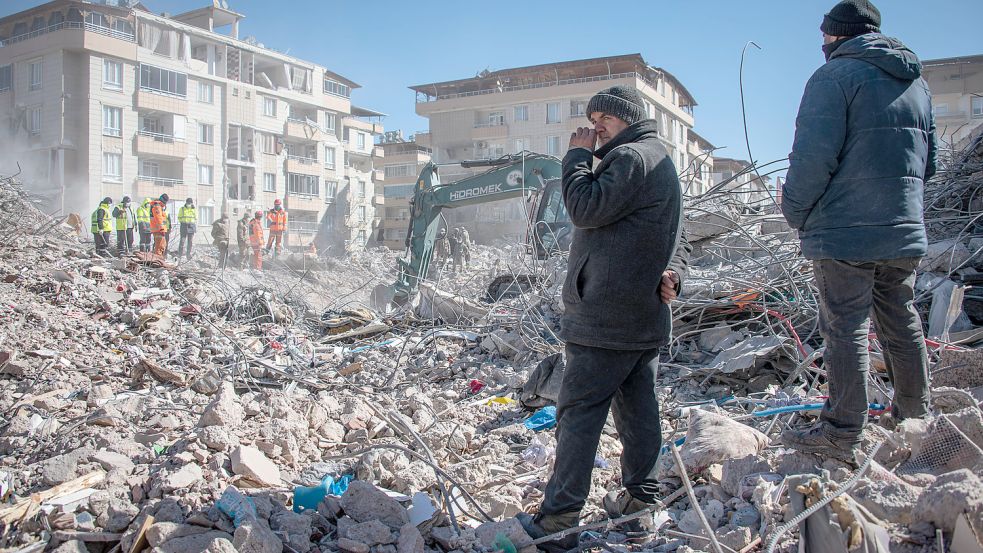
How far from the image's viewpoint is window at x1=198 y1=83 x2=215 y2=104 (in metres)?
38.5

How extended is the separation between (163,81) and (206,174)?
208 inches

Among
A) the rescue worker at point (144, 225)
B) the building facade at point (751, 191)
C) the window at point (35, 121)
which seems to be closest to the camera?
the building facade at point (751, 191)

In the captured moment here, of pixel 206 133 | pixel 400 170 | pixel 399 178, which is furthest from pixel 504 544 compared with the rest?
pixel 400 170

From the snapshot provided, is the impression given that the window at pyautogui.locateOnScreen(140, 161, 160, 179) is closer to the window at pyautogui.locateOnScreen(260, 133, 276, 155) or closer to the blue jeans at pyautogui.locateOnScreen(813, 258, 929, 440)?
the window at pyautogui.locateOnScreen(260, 133, 276, 155)

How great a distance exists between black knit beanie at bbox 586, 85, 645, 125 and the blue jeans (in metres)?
0.92

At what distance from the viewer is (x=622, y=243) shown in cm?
243

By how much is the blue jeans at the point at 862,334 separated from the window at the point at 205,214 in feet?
130

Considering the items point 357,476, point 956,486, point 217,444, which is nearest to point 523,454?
point 357,476

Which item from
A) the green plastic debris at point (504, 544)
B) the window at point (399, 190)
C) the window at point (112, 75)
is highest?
the window at point (112, 75)

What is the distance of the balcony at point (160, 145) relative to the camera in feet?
114

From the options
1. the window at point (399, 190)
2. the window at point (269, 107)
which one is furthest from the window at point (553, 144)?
the window at point (269, 107)

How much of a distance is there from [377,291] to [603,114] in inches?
394

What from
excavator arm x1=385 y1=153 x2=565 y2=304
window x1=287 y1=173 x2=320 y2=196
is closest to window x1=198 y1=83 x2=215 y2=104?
window x1=287 y1=173 x2=320 y2=196

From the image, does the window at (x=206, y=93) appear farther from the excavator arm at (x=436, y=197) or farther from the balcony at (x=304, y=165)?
the excavator arm at (x=436, y=197)
